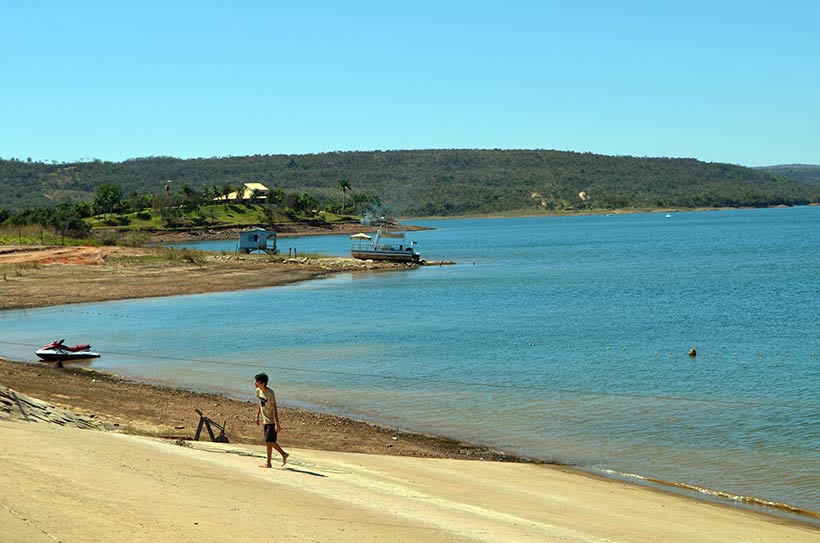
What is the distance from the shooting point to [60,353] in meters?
32.4

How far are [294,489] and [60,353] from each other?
21.0 metres

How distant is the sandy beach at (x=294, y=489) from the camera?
1071cm

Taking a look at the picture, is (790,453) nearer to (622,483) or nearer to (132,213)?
(622,483)

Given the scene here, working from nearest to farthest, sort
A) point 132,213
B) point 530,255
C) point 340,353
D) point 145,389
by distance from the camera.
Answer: point 145,389 → point 340,353 → point 530,255 → point 132,213

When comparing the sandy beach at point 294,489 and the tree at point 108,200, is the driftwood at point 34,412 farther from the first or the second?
the tree at point 108,200

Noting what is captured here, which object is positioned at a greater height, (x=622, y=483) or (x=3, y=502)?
(x=3, y=502)

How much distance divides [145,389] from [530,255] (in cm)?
8270

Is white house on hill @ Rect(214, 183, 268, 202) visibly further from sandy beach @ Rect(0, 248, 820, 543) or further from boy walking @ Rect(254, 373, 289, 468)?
boy walking @ Rect(254, 373, 289, 468)

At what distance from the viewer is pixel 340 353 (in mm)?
35719

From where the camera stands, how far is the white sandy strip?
10.4 meters

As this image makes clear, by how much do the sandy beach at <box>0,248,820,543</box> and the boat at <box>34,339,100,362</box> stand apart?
7442mm

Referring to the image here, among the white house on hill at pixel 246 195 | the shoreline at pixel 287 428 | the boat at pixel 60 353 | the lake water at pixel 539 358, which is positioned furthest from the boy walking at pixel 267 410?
the white house on hill at pixel 246 195

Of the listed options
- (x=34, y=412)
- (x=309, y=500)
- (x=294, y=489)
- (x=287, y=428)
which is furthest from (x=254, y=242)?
(x=309, y=500)

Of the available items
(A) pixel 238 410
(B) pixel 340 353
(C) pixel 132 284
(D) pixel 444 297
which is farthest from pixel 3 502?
(C) pixel 132 284
